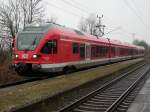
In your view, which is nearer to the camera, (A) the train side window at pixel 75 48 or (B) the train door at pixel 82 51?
(A) the train side window at pixel 75 48

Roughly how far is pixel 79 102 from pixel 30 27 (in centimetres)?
985

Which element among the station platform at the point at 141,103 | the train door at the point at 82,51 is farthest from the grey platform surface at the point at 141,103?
the train door at the point at 82,51

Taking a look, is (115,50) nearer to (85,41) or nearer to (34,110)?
(85,41)

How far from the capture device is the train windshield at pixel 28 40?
1982 cm

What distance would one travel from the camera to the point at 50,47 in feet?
65.8

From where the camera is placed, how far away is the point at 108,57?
3809 centimetres

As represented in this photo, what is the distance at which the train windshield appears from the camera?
19816 millimetres

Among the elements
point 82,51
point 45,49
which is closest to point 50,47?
point 45,49

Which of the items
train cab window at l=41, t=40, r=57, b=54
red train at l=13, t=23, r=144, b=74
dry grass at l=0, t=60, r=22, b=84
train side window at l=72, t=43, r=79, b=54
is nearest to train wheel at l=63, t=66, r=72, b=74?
red train at l=13, t=23, r=144, b=74

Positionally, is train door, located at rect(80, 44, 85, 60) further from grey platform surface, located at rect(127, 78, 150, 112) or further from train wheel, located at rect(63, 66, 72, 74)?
grey platform surface, located at rect(127, 78, 150, 112)

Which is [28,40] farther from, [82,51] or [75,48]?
[82,51]

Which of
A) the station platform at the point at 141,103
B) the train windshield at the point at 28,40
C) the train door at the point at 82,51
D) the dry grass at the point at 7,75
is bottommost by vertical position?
the station platform at the point at 141,103

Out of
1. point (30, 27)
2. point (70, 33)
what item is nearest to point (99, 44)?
point (70, 33)

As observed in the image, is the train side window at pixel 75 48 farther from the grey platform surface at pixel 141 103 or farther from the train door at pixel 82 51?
the grey platform surface at pixel 141 103
